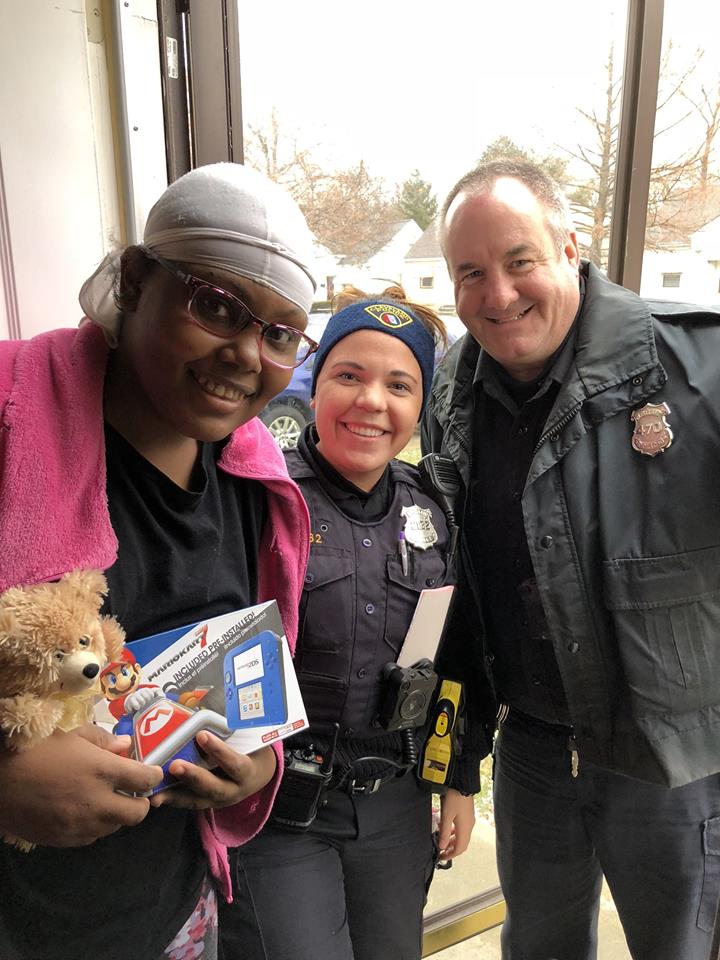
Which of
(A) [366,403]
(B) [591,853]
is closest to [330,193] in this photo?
(A) [366,403]

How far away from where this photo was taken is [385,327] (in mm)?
1278

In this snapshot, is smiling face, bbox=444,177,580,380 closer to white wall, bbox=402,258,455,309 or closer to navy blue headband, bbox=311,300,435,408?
navy blue headband, bbox=311,300,435,408

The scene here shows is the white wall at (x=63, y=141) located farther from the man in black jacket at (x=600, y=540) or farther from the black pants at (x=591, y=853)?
the black pants at (x=591, y=853)

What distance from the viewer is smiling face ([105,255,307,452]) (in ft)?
2.46

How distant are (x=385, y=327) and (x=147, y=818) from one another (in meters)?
0.91

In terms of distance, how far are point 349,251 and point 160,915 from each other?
5.08ft

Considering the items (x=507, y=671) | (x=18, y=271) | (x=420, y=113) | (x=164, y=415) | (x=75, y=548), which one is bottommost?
(x=507, y=671)

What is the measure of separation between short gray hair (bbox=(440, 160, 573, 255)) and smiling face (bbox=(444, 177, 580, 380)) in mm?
13

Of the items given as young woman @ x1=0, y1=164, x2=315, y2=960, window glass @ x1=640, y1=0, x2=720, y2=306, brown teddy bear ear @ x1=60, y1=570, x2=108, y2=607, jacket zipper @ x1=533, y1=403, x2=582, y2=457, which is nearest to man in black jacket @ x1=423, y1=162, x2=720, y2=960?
jacket zipper @ x1=533, y1=403, x2=582, y2=457

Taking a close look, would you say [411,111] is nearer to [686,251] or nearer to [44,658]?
[686,251]

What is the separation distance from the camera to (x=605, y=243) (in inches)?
89.8

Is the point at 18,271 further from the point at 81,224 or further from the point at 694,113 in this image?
the point at 694,113

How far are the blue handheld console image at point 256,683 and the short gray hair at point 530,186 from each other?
97cm

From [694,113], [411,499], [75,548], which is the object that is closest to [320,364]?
[411,499]
